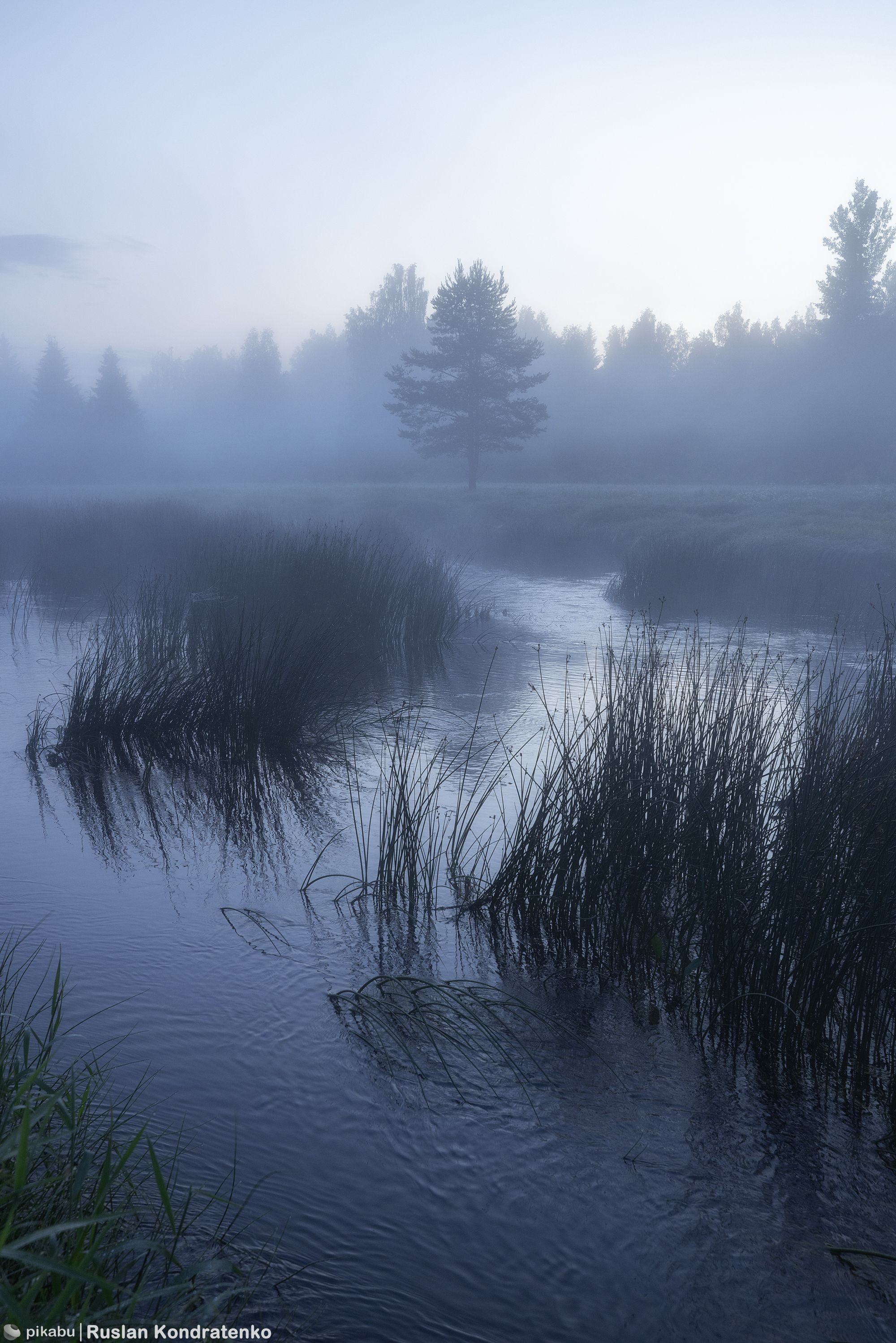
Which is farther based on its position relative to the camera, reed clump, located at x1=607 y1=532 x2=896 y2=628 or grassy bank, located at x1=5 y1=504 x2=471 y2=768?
reed clump, located at x1=607 y1=532 x2=896 y2=628

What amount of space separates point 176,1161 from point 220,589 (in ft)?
32.8

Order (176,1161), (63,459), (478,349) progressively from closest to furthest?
1. (176,1161)
2. (478,349)
3. (63,459)

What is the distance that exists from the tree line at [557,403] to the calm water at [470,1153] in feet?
118

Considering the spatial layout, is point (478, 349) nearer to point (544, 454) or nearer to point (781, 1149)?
point (544, 454)

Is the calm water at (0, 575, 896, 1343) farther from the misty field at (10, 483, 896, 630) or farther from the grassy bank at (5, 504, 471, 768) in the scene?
the misty field at (10, 483, 896, 630)

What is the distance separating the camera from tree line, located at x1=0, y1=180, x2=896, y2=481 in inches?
1716

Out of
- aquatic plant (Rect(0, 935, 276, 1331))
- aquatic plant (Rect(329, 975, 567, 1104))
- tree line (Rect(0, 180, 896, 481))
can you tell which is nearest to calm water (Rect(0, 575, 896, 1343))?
aquatic plant (Rect(329, 975, 567, 1104))

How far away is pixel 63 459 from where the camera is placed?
70812 mm

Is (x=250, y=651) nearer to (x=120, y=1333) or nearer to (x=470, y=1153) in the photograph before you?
(x=470, y=1153)

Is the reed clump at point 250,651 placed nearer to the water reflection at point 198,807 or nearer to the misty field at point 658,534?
the water reflection at point 198,807

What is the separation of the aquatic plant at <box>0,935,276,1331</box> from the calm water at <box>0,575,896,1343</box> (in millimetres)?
196

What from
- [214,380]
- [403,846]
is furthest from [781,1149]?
[214,380]

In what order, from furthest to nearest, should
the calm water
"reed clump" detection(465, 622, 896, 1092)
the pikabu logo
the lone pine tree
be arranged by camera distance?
the lone pine tree, "reed clump" detection(465, 622, 896, 1092), the calm water, the pikabu logo

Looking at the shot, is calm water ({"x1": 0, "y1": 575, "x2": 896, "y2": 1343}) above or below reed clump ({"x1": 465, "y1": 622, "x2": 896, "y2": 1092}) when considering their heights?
below
